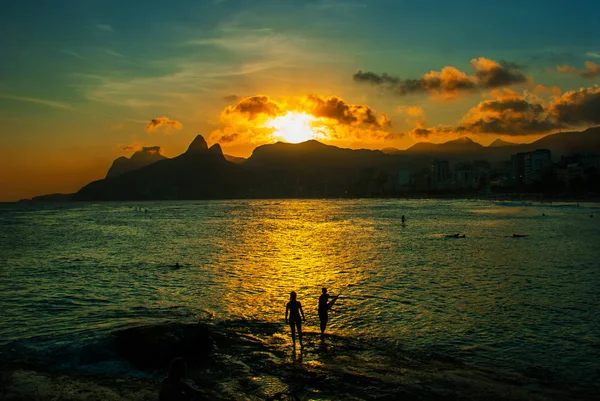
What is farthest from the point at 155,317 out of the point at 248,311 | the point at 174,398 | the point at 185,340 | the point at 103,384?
the point at 174,398

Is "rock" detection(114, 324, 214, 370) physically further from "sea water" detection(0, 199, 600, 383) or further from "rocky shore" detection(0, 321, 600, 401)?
"sea water" detection(0, 199, 600, 383)

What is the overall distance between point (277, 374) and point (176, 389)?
6.64m

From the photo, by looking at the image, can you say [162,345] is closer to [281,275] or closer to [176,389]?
[176,389]

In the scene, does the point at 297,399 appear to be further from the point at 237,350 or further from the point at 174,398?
the point at 237,350

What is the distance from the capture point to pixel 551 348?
1730 centimetres

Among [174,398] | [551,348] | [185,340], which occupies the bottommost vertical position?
[551,348]

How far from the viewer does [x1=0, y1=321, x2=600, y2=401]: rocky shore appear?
43.2 ft

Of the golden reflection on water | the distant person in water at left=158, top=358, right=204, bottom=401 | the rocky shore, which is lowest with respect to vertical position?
the golden reflection on water

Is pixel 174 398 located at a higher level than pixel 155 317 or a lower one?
higher

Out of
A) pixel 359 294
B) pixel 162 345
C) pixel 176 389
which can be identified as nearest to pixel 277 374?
pixel 162 345

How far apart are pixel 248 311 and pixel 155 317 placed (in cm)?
464

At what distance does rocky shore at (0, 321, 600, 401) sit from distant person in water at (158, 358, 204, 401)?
3509mm

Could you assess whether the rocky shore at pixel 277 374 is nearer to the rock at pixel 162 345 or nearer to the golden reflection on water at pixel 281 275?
the rock at pixel 162 345

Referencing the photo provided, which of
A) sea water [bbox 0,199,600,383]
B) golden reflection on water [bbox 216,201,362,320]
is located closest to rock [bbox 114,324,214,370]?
sea water [bbox 0,199,600,383]
